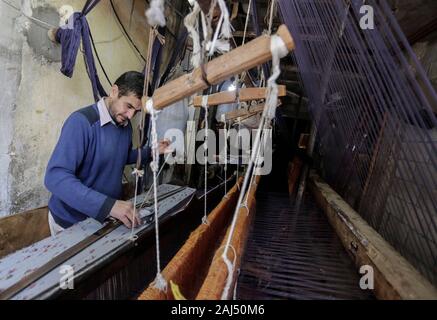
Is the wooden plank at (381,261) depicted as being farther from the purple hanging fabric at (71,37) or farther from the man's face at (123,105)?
the purple hanging fabric at (71,37)

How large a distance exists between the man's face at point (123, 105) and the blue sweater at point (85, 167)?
120 mm

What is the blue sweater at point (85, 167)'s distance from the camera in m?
1.74

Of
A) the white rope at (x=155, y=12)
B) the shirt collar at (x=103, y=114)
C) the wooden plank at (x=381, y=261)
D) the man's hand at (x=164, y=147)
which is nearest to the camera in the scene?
the white rope at (x=155, y=12)

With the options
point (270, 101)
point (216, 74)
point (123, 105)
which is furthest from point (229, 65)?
point (123, 105)

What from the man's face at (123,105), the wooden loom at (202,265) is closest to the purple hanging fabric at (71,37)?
the man's face at (123,105)

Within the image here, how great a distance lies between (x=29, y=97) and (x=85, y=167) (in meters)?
1.43

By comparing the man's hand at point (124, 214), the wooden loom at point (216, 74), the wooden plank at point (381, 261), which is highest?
the wooden loom at point (216, 74)

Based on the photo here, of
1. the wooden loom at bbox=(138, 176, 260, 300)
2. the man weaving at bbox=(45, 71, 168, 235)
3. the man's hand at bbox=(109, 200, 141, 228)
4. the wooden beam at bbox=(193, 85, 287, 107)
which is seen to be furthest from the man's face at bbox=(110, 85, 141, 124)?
the wooden loom at bbox=(138, 176, 260, 300)

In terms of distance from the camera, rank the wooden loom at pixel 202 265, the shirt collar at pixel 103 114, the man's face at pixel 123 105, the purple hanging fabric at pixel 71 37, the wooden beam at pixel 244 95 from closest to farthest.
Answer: the wooden loom at pixel 202 265 < the wooden beam at pixel 244 95 < the man's face at pixel 123 105 < the shirt collar at pixel 103 114 < the purple hanging fabric at pixel 71 37

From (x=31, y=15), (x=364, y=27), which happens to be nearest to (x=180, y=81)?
(x=364, y=27)

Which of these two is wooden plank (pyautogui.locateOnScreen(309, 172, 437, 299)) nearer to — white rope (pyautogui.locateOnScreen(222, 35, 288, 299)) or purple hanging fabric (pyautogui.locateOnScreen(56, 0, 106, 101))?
white rope (pyautogui.locateOnScreen(222, 35, 288, 299))

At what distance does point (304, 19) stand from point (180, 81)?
2.57 m

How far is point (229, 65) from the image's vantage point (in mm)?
840

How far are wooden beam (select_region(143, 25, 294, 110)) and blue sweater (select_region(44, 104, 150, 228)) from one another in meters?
1.07
